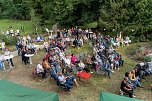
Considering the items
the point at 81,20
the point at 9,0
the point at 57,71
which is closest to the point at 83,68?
the point at 57,71

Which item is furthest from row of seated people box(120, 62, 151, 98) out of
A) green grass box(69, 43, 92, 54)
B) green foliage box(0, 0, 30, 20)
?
green foliage box(0, 0, 30, 20)

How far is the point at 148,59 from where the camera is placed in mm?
19953

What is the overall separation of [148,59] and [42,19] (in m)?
17.5

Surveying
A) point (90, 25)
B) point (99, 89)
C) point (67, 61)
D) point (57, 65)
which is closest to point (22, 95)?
point (57, 65)

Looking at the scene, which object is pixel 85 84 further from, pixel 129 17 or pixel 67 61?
pixel 129 17

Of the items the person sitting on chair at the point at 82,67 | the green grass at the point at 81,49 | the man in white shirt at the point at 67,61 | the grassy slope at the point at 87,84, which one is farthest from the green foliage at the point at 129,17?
the person sitting on chair at the point at 82,67

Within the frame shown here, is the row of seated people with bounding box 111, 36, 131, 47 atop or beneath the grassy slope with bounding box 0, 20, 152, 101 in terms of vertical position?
atop

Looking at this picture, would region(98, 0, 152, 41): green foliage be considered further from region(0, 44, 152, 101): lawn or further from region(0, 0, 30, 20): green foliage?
region(0, 0, 30, 20): green foliage

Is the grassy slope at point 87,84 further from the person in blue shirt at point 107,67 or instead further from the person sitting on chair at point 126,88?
the person sitting on chair at point 126,88

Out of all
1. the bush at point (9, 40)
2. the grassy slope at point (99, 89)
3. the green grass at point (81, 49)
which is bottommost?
the grassy slope at point (99, 89)

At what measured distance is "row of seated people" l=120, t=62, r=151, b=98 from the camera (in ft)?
47.5

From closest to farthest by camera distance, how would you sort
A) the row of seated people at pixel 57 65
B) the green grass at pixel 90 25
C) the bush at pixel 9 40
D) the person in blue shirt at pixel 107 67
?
the row of seated people at pixel 57 65
the person in blue shirt at pixel 107 67
the bush at pixel 9 40
the green grass at pixel 90 25

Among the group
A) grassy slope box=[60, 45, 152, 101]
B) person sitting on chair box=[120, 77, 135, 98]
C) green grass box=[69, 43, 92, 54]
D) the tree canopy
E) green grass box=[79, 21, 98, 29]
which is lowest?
grassy slope box=[60, 45, 152, 101]

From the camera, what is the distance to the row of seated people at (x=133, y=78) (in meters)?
14.5
